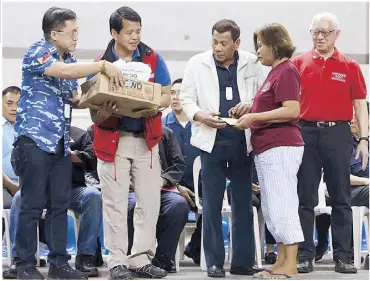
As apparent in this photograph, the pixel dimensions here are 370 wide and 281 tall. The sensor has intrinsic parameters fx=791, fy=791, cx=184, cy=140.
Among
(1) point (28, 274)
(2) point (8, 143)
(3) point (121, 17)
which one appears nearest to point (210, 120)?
(3) point (121, 17)

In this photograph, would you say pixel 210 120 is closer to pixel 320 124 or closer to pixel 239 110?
pixel 239 110

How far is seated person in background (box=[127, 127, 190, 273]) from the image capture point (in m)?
4.98

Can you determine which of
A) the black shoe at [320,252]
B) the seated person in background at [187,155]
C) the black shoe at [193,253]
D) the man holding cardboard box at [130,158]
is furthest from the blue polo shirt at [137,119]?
the black shoe at [320,252]

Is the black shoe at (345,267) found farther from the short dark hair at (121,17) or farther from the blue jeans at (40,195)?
the short dark hair at (121,17)

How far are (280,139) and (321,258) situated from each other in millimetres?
1888

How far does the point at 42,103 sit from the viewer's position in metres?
4.11

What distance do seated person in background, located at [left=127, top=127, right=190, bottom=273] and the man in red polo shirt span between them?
777 millimetres

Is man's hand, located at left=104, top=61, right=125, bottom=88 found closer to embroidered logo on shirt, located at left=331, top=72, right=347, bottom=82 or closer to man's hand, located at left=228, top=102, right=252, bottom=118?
man's hand, located at left=228, top=102, right=252, bottom=118

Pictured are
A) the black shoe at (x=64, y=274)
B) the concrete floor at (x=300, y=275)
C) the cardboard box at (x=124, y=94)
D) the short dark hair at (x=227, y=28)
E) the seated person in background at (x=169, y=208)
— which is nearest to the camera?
the cardboard box at (x=124, y=94)

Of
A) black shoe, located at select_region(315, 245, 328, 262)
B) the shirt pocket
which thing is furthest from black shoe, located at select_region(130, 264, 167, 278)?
black shoe, located at select_region(315, 245, 328, 262)

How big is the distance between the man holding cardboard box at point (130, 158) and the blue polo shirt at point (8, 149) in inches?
54.6

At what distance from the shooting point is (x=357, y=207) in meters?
5.40

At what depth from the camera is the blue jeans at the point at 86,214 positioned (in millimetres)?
4852

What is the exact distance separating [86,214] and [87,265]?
1.11 ft
